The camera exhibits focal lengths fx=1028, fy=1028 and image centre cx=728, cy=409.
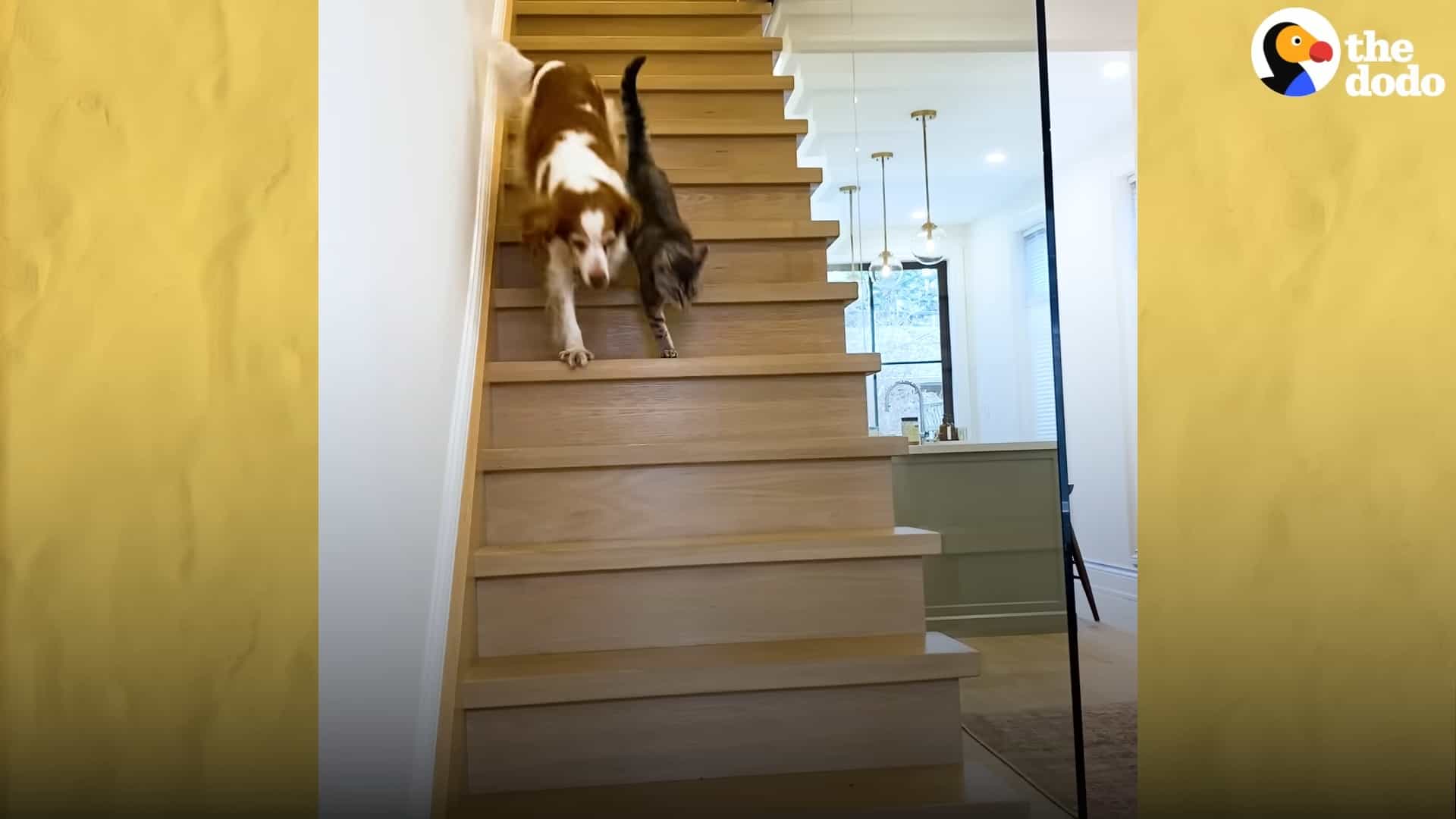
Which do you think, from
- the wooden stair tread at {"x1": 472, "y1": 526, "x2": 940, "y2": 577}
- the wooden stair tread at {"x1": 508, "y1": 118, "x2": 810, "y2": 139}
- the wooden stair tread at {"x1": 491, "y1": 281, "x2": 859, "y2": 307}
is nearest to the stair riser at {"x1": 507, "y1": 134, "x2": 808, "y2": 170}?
Answer: the wooden stair tread at {"x1": 508, "y1": 118, "x2": 810, "y2": 139}

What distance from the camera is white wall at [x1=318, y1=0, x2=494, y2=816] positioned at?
0.95m

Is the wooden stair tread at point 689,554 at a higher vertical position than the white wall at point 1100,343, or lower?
lower

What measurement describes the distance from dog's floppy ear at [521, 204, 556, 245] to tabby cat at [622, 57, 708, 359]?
198 millimetres

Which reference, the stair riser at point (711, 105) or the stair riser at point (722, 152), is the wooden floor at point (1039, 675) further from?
the stair riser at point (711, 105)

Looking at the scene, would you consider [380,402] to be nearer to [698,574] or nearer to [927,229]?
[698,574]

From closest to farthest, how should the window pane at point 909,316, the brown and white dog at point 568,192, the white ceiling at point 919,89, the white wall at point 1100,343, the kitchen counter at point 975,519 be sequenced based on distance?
the brown and white dog at point 568,192 < the kitchen counter at point 975,519 < the white ceiling at point 919,89 < the window pane at point 909,316 < the white wall at point 1100,343

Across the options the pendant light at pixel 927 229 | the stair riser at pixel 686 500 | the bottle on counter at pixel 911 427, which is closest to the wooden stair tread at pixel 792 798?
the stair riser at pixel 686 500

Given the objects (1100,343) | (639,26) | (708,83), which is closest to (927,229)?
(639,26)

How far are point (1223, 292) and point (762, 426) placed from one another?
48.5 inches

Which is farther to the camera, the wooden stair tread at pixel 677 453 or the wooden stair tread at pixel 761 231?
the wooden stair tread at pixel 761 231

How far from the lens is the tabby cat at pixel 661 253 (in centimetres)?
230

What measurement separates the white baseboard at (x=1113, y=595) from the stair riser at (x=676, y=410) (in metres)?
2.72

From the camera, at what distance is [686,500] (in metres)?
1.90

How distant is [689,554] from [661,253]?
33.4 inches
